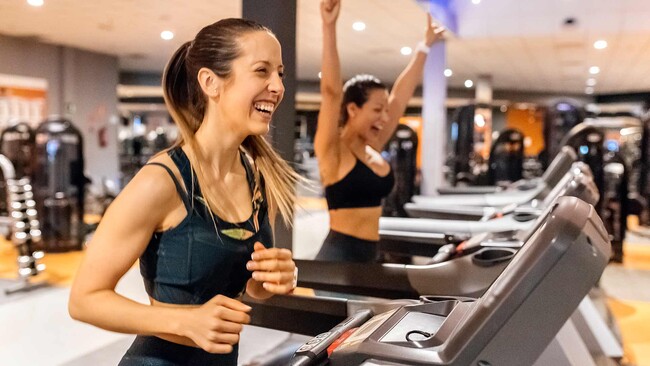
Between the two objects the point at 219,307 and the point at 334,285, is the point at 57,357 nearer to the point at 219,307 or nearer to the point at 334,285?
the point at 334,285

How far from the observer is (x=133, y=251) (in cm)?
115

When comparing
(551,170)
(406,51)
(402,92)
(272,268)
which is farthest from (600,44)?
(272,268)

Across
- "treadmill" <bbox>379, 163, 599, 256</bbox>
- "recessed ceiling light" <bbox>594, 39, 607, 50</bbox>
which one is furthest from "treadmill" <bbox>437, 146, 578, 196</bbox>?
"recessed ceiling light" <bbox>594, 39, 607, 50</bbox>

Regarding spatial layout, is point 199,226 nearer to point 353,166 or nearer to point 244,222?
point 244,222

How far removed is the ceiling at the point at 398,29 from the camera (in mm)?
8062

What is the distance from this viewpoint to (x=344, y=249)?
2.69 meters

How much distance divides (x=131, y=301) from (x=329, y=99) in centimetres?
149

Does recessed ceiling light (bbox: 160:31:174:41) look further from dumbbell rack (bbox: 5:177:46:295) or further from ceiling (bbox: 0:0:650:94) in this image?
dumbbell rack (bbox: 5:177:46:295)

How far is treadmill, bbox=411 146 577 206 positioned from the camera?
3.86 metres

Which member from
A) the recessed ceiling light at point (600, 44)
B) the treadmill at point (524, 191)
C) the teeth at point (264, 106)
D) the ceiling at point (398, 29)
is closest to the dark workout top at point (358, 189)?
the teeth at point (264, 106)

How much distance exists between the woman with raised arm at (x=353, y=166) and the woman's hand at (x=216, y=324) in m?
1.48

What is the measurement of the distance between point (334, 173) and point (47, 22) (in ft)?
28.4

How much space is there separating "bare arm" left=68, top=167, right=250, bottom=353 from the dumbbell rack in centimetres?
448

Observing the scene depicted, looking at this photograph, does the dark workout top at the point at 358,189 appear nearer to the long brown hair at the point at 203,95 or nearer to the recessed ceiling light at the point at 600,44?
the long brown hair at the point at 203,95
